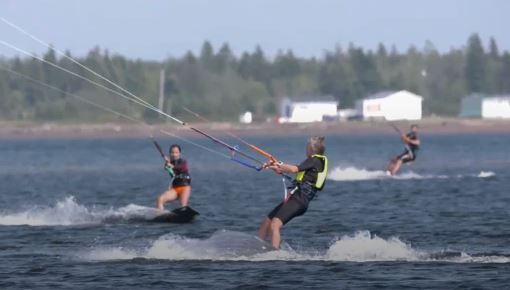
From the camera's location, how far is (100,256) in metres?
22.3

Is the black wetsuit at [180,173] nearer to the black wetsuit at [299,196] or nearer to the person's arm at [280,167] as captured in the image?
the black wetsuit at [299,196]

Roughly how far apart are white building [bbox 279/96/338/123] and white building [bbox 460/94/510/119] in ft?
45.8

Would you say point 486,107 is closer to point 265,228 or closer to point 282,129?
point 282,129

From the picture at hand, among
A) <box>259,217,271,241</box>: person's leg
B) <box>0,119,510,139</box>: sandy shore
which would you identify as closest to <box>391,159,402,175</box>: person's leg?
<box>259,217,271,241</box>: person's leg

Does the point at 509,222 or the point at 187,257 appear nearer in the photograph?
the point at 187,257

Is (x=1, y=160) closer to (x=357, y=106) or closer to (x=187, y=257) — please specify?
(x=187, y=257)

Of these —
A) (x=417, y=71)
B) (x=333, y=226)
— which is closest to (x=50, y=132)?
(x=417, y=71)

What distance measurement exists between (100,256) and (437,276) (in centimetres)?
544

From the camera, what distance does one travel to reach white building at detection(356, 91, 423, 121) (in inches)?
5650

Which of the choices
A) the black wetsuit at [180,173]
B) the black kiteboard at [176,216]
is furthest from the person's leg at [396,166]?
the black wetsuit at [180,173]

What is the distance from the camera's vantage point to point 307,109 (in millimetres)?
146625

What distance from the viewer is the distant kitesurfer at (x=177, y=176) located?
27.4 m

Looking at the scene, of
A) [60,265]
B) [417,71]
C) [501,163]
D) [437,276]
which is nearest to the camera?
[437,276]

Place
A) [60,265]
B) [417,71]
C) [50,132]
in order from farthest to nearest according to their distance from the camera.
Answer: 1. [417,71]
2. [50,132]
3. [60,265]
